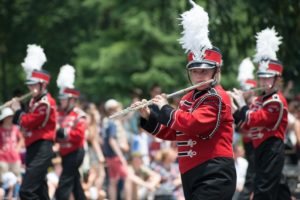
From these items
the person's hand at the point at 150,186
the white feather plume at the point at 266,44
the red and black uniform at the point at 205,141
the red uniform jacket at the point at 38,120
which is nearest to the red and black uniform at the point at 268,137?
the white feather plume at the point at 266,44

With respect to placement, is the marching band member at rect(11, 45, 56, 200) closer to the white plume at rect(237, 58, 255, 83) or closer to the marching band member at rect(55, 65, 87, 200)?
the marching band member at rect(55, 65, 87, 200)

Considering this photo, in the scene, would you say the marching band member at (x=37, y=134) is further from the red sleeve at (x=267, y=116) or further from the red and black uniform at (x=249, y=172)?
the red and black uniform at (x=249, y=172)

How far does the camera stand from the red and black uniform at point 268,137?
36.3ft

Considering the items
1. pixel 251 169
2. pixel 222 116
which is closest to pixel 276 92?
pixel 251 169

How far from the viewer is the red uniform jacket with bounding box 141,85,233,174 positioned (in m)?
8.16

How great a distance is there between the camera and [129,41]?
27609mm

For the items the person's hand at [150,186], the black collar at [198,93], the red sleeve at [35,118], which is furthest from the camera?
the person's hand at [150,186]

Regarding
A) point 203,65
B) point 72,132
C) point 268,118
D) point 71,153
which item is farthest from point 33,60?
point 203,65

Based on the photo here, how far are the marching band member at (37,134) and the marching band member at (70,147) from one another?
717 millimetres

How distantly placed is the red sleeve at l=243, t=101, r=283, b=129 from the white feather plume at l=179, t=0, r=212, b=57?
110 inches

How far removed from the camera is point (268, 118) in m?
11.1

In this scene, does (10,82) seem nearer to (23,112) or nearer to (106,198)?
(106,198)

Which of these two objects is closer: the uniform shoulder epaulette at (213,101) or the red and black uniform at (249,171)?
the uniform shoulder epaulette at (213,101)

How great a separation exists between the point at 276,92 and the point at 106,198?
515cm
